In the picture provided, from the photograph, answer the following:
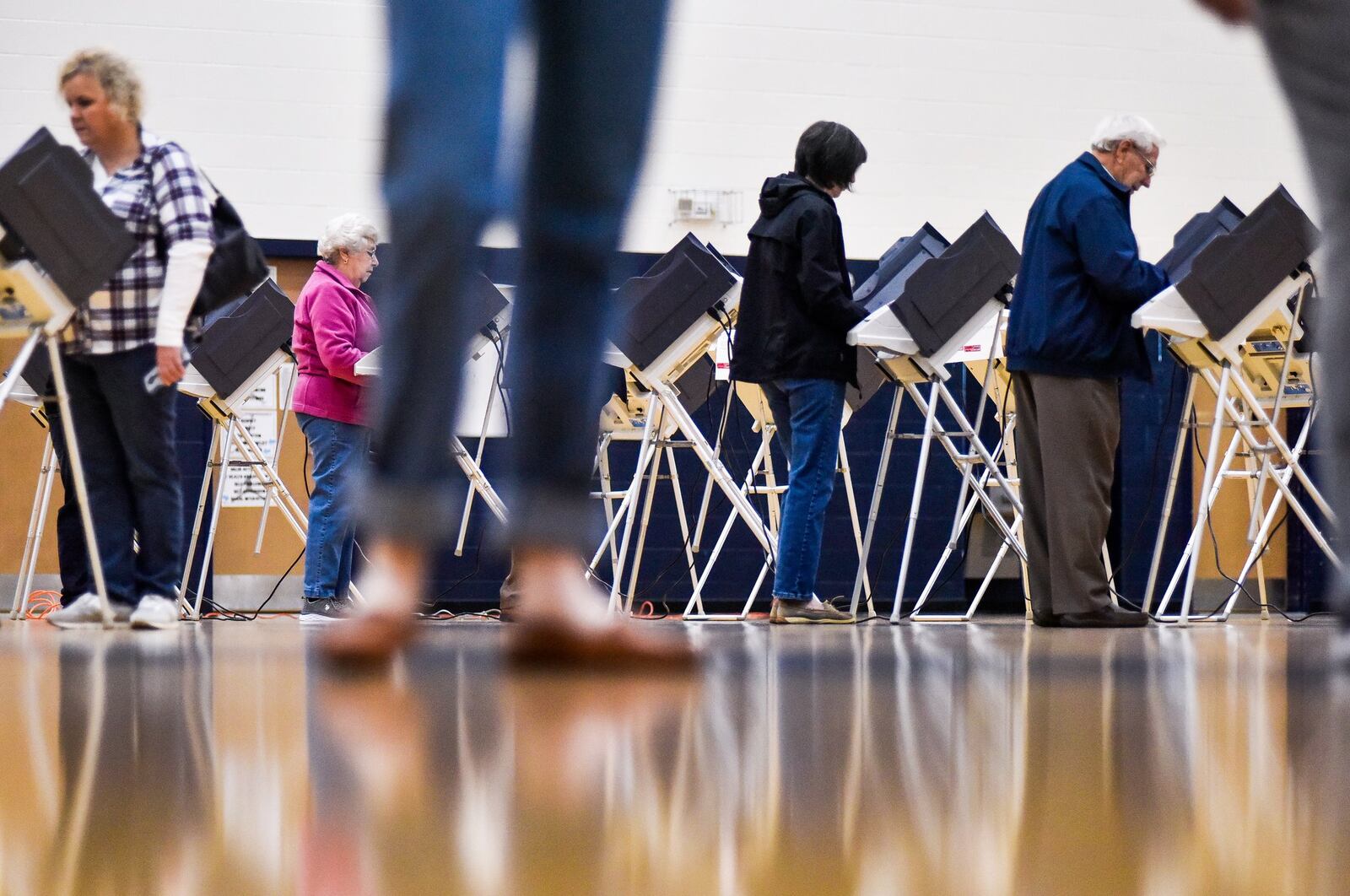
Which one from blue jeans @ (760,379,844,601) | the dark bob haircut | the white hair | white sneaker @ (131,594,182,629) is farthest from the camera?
the white hair

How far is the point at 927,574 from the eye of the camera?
716cm

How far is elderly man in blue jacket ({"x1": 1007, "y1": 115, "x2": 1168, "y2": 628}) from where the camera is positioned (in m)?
3.45

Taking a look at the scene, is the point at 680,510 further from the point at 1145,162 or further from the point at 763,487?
the point at 1145,162

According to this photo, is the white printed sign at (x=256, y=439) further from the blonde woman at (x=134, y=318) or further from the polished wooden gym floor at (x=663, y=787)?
the polished wooden gym floor at (x=663, y=787)

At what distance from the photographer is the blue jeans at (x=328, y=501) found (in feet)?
14.5

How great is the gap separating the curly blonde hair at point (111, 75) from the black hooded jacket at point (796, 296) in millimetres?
1766

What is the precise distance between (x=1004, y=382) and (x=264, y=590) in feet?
11.4

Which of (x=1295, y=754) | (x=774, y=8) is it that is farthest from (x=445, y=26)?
(x=774, y=8)

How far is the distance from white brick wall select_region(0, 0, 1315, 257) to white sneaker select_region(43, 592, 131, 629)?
13.4ft

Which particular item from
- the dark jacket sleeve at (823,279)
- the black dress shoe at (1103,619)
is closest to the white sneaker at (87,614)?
the dark jacket sleeve at (823,279)

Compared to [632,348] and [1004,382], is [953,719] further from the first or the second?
[1004,382]

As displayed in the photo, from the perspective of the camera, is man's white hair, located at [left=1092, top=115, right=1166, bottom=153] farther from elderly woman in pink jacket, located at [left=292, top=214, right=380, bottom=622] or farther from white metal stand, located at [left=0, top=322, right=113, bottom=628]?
white metal stand, located at [left=0, top=322, right=113, bottom=628]

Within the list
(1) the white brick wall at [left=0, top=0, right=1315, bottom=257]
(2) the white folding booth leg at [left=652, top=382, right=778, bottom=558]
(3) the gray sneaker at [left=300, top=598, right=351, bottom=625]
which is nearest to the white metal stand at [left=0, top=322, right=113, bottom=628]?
(3) the gray sneaker at [left=300, top=598, right=351, bottom=625]

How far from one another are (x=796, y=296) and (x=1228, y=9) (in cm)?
301
